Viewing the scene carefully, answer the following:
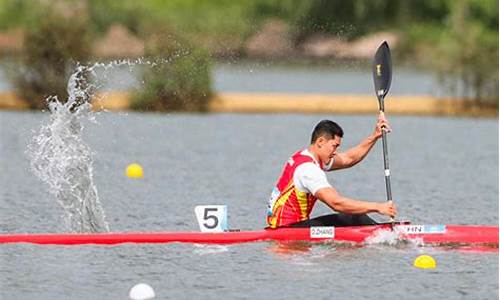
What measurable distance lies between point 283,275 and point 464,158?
34.6 ft

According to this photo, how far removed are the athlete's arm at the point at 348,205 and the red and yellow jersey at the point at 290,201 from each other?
28 centimetres

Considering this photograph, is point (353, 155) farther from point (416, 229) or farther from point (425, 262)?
point (425, 262)

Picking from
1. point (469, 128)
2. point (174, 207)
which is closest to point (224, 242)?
point (174, 207)

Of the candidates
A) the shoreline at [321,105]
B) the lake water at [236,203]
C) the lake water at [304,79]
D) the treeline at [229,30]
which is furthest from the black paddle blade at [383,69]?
the lake water at [304,79]

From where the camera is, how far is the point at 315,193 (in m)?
13.9

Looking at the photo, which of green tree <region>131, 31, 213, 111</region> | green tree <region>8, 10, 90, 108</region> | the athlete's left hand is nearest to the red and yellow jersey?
the athlete's left hand

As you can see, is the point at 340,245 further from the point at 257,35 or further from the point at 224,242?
the point at 257,35

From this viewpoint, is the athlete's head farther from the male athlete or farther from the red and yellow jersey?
the red and yellow jersey

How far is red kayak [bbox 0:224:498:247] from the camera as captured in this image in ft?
46.0

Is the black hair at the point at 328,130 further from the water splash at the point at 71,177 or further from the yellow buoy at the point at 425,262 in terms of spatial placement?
the water splash at the point at 71,177

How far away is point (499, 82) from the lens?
92.1 feet

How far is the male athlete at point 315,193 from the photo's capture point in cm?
1381

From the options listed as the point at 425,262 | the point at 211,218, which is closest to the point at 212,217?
the point at 211,218

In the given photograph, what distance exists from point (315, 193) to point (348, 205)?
33cm
